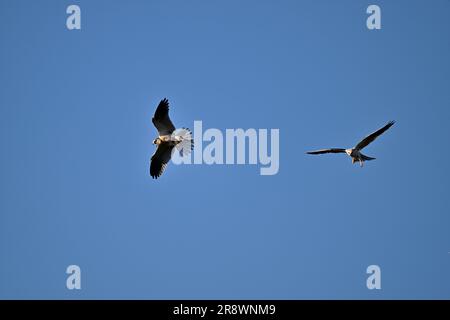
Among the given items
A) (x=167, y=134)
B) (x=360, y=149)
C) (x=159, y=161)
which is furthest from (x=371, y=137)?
(x=159, y=161)

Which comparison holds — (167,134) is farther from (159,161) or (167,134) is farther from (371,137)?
(371,137)

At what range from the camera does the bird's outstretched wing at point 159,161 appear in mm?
16938

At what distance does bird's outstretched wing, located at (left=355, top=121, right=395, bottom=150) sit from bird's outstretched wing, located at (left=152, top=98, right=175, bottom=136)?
3.67 metres

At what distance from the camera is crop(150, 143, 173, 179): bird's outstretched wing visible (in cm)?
1694

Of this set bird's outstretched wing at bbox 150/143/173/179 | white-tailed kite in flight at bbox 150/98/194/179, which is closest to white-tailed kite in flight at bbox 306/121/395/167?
white-tailed kite in flight at bbox 150/98/194/179

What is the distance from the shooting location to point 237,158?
→ 2342 centimetres

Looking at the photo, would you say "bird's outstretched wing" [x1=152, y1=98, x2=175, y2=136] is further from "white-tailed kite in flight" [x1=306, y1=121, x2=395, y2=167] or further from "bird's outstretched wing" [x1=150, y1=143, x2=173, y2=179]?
"white-tailed kite in flight" [x1=306, y1=121, x2=395, y2=167]

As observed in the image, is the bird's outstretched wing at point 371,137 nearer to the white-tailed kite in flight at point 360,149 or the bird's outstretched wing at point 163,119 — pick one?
the white-tailed kite in flight at point 360,149

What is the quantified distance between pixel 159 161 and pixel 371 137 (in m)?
4.19

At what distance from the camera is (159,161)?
17.2 meters

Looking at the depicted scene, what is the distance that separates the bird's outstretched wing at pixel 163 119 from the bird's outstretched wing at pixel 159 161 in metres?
0.57
